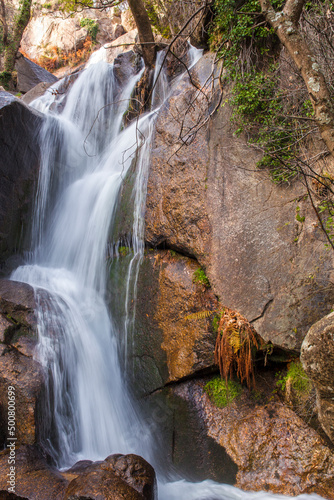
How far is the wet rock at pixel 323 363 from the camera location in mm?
2767

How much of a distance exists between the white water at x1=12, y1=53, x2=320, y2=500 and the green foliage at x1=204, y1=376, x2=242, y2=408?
0.88m

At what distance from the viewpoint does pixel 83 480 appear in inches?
119

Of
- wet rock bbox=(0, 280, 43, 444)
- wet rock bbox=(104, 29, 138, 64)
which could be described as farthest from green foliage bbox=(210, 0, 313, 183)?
wet rock bbox=(104, 29, 138, 64)

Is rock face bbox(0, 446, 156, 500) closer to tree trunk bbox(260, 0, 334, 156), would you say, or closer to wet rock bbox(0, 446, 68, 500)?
wet rock bbox(0, 446, 68, 500)

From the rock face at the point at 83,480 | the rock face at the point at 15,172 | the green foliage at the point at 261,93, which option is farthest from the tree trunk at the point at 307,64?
the rock face at the point at 15,172

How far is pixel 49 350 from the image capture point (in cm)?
462

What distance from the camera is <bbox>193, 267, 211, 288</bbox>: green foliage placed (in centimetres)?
454

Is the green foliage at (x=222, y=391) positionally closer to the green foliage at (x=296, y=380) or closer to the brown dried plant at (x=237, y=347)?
the brown dried plant at (x=237, y=347)

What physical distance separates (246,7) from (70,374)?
19.4 ft

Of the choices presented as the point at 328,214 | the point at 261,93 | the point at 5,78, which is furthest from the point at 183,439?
the point at 5,78

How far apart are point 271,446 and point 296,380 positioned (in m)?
0.78

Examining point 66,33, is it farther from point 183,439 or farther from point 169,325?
point 183,439

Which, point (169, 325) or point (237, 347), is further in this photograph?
point (169, 325)

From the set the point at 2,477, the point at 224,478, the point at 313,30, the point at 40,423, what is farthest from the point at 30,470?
the point at 313,30
